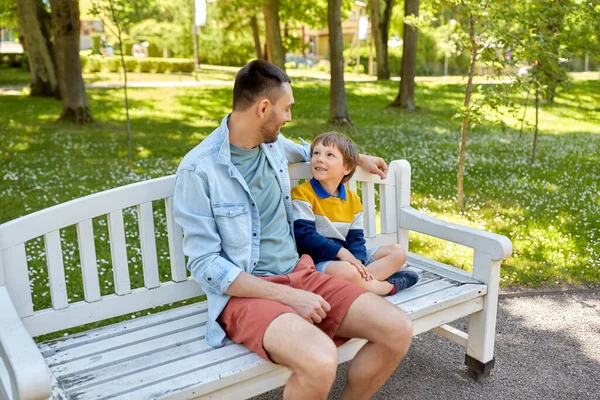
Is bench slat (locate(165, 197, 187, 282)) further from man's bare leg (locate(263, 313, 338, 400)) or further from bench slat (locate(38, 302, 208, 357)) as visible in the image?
man's bare leg (locate(263, 313, 338, 400))

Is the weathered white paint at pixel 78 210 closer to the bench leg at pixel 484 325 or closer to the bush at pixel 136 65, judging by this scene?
the bench leg at pixel 484 325

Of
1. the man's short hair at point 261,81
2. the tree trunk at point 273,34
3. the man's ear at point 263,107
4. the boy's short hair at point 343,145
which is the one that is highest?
the tree trunk at point 273,34

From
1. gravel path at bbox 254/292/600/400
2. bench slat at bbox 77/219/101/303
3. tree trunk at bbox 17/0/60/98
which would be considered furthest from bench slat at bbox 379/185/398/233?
tree trunk at bbox 17/0/60/98

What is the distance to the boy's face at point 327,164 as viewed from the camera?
3.25m

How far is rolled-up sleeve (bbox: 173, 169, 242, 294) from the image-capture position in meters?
→ 2.67

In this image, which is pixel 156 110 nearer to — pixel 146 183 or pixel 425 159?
pixel 425 159

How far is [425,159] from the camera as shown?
970 cm

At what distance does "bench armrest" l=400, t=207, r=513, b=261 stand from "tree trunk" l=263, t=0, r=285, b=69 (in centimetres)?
1460

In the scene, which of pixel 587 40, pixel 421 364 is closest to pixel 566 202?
pixel 587 40

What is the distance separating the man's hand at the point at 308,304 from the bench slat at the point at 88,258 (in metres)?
0.92

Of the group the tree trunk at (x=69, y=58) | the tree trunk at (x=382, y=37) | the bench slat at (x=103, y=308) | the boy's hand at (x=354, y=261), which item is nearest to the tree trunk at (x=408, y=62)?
the tree trunk at (x=382, y=37)

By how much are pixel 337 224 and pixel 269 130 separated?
70 centimetres

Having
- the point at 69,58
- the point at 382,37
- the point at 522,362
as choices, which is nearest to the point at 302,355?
the point at 522,362

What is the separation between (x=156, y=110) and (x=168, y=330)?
38.8ft
